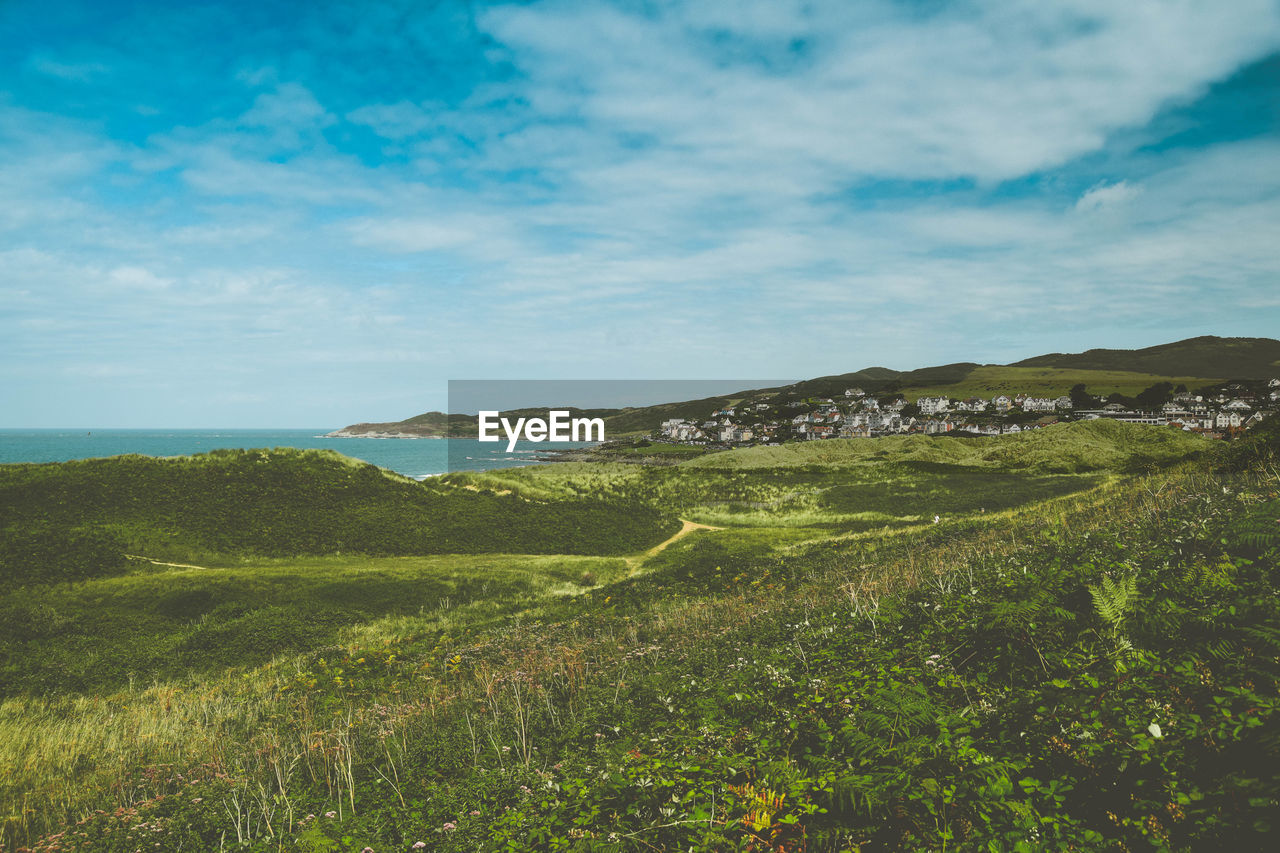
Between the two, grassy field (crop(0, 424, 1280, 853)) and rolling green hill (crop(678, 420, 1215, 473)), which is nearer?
grassy field (crop(0, 424, 1280, 853))

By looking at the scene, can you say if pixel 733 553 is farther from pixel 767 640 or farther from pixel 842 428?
pixel 842 428


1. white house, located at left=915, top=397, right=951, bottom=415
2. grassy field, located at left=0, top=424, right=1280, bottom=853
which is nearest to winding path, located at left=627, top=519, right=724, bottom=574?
grassy field, located at left=0, top=424, right=1280, bottom=853

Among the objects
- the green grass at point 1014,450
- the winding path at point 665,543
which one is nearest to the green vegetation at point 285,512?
the winding path at point 665,543

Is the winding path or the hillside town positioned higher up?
the hillside town

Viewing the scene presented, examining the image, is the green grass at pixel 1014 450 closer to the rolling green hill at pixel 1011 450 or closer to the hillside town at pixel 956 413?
the rolling green hill at pixel 1011 450

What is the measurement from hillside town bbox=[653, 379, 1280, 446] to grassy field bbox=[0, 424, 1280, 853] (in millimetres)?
67341

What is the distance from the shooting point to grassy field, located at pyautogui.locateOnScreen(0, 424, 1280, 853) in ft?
13.8

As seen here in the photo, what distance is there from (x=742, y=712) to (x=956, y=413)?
96397 millimetres

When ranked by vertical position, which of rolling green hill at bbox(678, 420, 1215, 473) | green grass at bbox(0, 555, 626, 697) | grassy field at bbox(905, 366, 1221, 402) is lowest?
green grass at bbox(0, 555, 626, 697)

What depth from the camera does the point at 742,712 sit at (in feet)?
21.6

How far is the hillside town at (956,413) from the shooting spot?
69.1 m

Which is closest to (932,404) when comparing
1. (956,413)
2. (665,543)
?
(956,413)

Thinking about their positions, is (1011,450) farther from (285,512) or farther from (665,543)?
(285,512)
